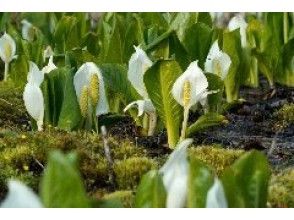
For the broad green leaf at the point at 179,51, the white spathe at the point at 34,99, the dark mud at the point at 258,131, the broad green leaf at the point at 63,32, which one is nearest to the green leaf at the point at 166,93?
the dark mud at the point at 258,131

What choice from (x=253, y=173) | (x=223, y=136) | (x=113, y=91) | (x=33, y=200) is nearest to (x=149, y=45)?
(x=113, y=91)

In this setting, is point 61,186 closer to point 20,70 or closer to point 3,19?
point 20,70

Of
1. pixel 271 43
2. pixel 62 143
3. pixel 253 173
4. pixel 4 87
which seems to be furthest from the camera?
pixel 271 43

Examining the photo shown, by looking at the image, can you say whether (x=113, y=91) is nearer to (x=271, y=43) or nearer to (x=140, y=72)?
(x=140, y=72)

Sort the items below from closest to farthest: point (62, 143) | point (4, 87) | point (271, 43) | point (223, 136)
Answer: point (62, 143) < point (223, 136) < point (4, 87) < point (271, 43)

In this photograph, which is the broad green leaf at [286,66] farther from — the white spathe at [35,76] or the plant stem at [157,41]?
the white spathe at [35,76]

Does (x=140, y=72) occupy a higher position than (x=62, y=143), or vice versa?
(x=140, y=72)

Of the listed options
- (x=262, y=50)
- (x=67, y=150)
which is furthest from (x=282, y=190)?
(x=262, y=50)
